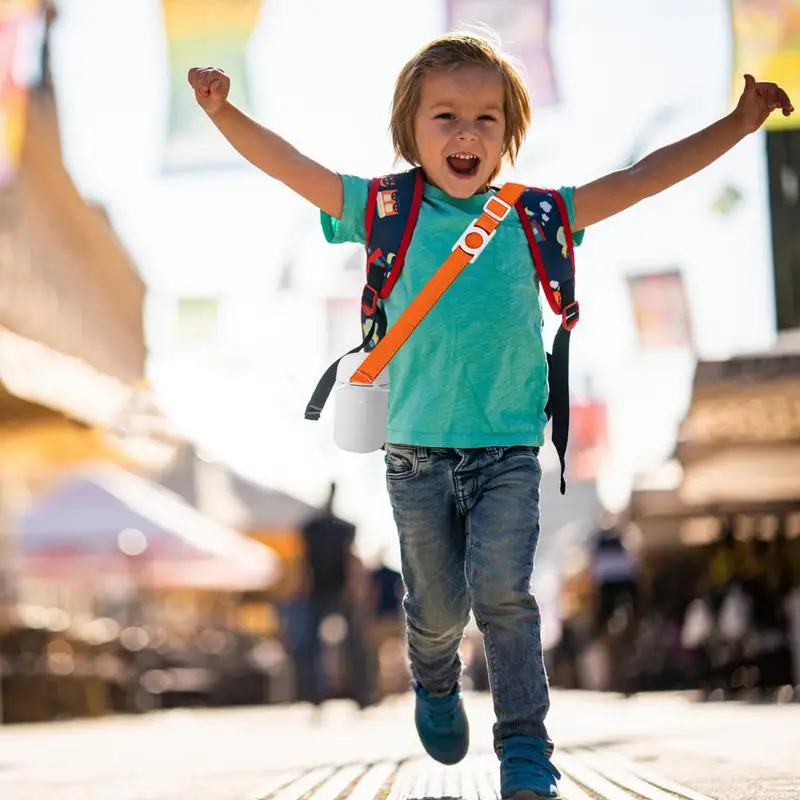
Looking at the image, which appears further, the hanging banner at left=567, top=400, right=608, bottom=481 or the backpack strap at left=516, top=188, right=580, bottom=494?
the hanging banner at left=567, top=400, right=608, bottom=481

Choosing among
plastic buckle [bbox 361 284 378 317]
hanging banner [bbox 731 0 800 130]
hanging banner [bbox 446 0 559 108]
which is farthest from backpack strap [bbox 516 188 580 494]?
hanging banner [bbox 446 0 559 108]

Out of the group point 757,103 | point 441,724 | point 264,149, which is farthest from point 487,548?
point 757,103

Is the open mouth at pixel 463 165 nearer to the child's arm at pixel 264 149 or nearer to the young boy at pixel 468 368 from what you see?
the young boy at pixel 468 368

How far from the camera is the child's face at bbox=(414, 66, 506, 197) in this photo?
3.65 m

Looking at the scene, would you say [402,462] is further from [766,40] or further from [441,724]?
[766,40]

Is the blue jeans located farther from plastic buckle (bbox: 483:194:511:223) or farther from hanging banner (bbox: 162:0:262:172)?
hanging banner (bbox: 162:0:262:172)

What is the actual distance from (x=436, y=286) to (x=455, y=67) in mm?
491

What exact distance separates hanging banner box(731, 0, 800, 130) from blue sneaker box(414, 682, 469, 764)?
9.47m

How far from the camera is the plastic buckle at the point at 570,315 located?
12.1ft

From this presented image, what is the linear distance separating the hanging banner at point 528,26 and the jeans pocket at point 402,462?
10373 mm

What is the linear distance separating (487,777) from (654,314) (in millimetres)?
15535

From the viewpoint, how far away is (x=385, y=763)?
5184mm

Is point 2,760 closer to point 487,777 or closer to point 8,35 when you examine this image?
point 487,777

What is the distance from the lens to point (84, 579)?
18547mm
